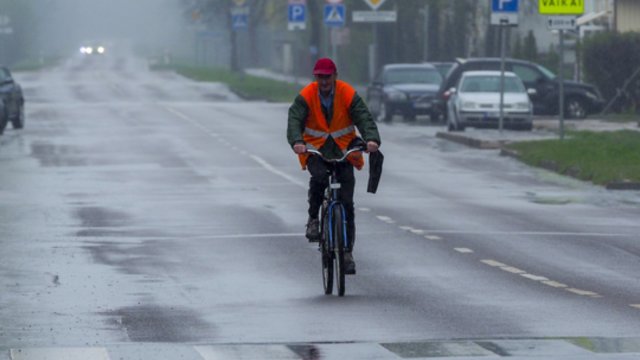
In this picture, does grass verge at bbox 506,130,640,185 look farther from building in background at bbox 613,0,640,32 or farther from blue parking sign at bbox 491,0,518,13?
building in background at bbox 613,0,640,32

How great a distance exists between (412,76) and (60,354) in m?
38.5

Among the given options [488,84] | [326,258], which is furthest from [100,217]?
[488,84]

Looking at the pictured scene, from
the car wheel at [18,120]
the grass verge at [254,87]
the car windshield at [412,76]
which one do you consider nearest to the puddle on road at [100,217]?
the car wheel at [18,120]

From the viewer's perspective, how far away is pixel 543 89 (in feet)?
157

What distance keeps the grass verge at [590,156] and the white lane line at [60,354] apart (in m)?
15.6

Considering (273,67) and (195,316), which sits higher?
(195,316)

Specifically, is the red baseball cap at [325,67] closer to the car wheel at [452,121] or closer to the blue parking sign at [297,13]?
the car wheel at [452,121]

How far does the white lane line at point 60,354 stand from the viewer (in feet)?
34.1

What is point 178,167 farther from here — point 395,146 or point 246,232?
point 246,232

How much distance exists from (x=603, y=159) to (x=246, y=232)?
36.6 ft

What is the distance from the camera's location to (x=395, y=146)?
1417 inches

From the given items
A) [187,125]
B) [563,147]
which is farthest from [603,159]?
[187,125]

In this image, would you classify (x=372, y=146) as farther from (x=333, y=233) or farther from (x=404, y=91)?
(x=404, y=91)

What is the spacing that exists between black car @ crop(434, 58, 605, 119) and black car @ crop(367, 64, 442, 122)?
0.61 m
